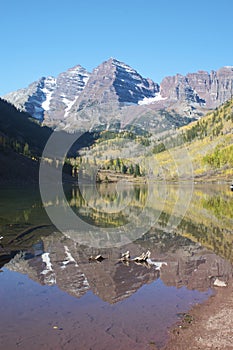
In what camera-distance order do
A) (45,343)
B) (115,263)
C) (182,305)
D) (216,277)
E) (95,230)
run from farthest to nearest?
1. (95,230)
2. (115,263)
3. (216,277)
4. (182,305)
5. (45,343)

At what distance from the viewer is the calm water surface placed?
57.7ft

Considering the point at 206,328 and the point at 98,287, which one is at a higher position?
the point at 98,287

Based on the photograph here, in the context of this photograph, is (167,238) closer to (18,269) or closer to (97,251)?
(97,251)

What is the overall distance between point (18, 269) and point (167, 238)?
809 inches

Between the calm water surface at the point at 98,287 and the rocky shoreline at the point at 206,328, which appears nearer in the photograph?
the rocky shoreline at the point at 206,328

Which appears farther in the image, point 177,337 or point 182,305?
point 182,305

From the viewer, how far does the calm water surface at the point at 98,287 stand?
17578 millimetres

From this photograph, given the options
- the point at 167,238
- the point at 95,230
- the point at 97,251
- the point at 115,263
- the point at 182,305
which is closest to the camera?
the point at 182,305

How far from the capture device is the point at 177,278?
2755 centimetres

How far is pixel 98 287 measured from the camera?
24.9 metres

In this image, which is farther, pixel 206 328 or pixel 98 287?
pixel 98 287

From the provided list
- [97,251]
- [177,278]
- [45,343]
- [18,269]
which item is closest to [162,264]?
[177,278]

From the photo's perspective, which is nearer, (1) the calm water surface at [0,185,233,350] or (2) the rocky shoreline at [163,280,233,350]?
(2) the rocky shoreline at [163,280,233,350]

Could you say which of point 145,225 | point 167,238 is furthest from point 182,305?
point 145,225
